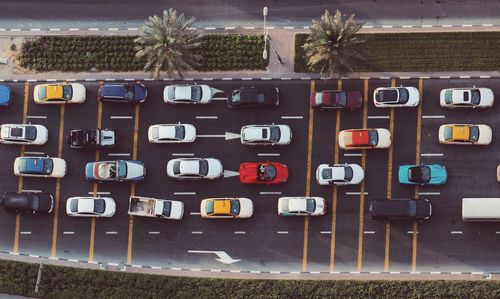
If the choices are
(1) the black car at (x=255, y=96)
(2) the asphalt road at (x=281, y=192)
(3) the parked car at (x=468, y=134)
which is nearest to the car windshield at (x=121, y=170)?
(2) the asphalt road at (x=281, y=192)

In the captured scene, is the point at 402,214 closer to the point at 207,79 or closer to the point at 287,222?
the point at 287,222

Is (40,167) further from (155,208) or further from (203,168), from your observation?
(203,168)

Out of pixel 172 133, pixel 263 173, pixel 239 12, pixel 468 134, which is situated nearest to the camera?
pixel 468 134

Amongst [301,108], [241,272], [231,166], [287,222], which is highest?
[301,108]

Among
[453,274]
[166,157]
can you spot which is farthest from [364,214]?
Result: [166,157]

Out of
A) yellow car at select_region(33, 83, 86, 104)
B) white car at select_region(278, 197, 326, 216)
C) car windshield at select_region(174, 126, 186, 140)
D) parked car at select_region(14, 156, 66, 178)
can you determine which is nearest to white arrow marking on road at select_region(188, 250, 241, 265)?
white car at select_region(278, 197, 326, 216)

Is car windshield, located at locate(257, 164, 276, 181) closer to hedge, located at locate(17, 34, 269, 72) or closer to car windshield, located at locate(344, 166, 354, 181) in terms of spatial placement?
car windshield, located at locate(344, 166, 354, 181)

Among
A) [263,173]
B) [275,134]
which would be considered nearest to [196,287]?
[263,173]
